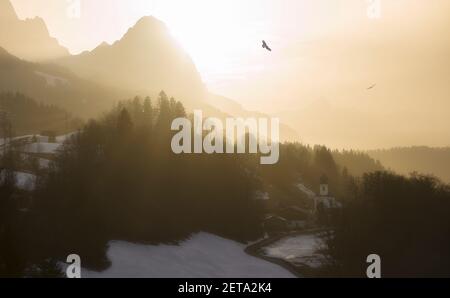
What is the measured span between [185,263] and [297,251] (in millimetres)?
21095

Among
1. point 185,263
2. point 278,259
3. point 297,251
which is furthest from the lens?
point 297,251

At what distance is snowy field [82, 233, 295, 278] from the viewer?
49094 mm

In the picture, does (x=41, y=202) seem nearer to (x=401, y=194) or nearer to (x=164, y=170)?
(x=164, y=170)

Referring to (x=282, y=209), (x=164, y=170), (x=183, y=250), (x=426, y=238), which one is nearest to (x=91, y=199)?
(x=183, y=250)

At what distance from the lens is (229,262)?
209 ft

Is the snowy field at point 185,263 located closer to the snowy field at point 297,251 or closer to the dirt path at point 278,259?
the dirt path at point 278,259

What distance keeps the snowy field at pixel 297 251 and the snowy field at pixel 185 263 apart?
4.36m

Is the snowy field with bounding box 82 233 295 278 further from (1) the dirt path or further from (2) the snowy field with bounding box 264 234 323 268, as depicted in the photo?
(2) the snowy field with bounding box 264 234 323 268

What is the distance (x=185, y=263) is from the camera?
5953cm

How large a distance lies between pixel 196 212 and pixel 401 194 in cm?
3487

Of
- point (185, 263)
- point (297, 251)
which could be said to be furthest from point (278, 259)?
point (185, 263)

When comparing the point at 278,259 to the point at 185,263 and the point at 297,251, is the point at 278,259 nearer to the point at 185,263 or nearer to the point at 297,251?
the point at 297,251

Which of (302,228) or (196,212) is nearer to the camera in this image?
(196,212)
